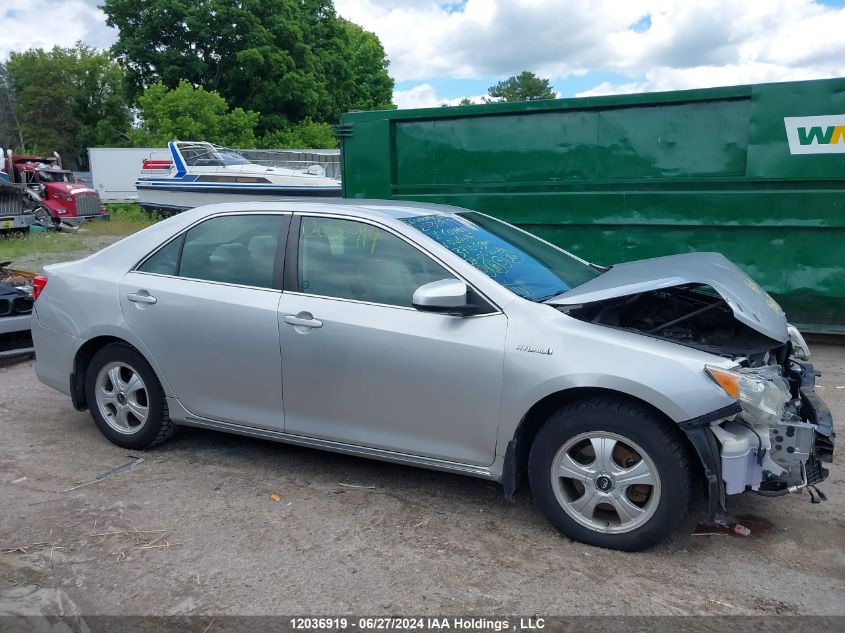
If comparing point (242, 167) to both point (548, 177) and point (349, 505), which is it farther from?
point (349, 505)

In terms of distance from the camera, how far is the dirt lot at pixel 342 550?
3.09 m

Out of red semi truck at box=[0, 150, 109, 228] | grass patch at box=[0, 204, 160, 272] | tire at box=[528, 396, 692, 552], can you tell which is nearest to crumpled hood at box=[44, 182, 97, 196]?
red semi truck at box=[0, 150, 109, 228]

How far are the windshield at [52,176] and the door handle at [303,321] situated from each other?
22170mm

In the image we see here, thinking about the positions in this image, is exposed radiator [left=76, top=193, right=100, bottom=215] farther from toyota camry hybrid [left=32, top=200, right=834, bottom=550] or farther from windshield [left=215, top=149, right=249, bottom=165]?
toyota camry hybrid [left=32, top=200, right=834, bottom=550]

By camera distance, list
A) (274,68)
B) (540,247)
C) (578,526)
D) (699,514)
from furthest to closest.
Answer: (274,68) < (540,247) < (699,514) < (578,526)

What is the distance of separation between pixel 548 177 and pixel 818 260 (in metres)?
2.76

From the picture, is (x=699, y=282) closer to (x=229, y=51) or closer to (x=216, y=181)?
(x=216, y=181)

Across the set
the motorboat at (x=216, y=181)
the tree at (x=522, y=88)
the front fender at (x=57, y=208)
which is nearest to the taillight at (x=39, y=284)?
the motorboat at (x=216, y=181)

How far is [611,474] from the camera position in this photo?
3.36 metres

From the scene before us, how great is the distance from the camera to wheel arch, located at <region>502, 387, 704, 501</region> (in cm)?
333

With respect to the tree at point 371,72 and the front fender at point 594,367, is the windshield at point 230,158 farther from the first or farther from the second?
the tree at point 371,72

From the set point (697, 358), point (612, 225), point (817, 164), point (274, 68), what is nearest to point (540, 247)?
point (697, 358)

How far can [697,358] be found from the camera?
3.25m

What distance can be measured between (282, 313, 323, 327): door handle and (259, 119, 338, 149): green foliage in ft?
A: 106
